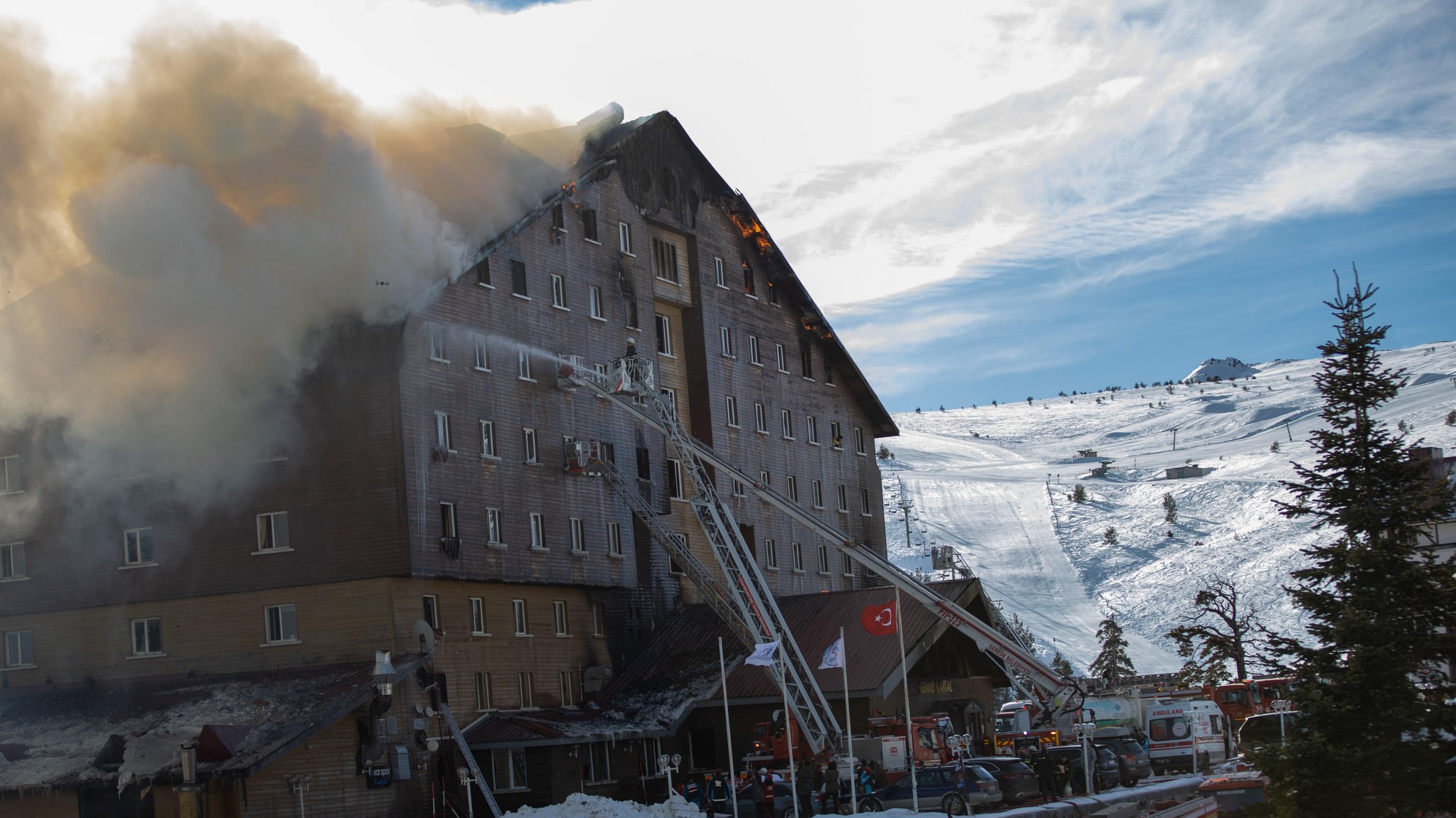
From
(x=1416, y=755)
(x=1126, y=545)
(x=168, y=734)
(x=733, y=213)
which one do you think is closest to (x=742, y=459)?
(x=733, y=213)

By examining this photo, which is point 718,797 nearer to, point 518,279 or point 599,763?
point 599,763

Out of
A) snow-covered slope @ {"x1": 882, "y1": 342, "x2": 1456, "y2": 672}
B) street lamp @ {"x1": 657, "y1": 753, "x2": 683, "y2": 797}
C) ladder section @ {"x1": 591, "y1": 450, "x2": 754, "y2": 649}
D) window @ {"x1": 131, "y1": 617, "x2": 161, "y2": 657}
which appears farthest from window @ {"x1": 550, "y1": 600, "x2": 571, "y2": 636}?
snow-covered slope @ {"x1": 882, "y1": 342, "x2": 1456, "y2": 672}

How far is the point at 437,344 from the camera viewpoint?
4619 centimetres

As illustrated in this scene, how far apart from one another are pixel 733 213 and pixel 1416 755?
143 ft

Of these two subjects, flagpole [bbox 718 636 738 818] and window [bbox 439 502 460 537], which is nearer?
flagpole [bbox 718 636 738 818]

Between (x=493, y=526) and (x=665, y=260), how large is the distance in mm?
16448

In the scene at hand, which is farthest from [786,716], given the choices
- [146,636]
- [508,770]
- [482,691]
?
[146,636]

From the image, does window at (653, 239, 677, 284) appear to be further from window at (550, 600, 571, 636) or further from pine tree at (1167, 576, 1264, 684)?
pine tree at (1167, 576, 1264, 684)

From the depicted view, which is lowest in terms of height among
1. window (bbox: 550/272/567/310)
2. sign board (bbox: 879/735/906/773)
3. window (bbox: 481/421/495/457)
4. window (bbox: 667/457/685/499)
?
sign board (bbox: 879/735/906/773)

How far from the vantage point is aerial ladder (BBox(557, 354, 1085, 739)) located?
49469 millimetres

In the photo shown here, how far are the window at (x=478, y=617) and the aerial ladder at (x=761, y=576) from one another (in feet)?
27.1

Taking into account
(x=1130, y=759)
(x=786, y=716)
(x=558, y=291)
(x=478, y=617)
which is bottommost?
(x=1130, y=759)

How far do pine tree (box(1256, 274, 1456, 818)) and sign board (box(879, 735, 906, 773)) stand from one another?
19.6 m

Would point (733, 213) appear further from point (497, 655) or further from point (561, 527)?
point (497, 655)
